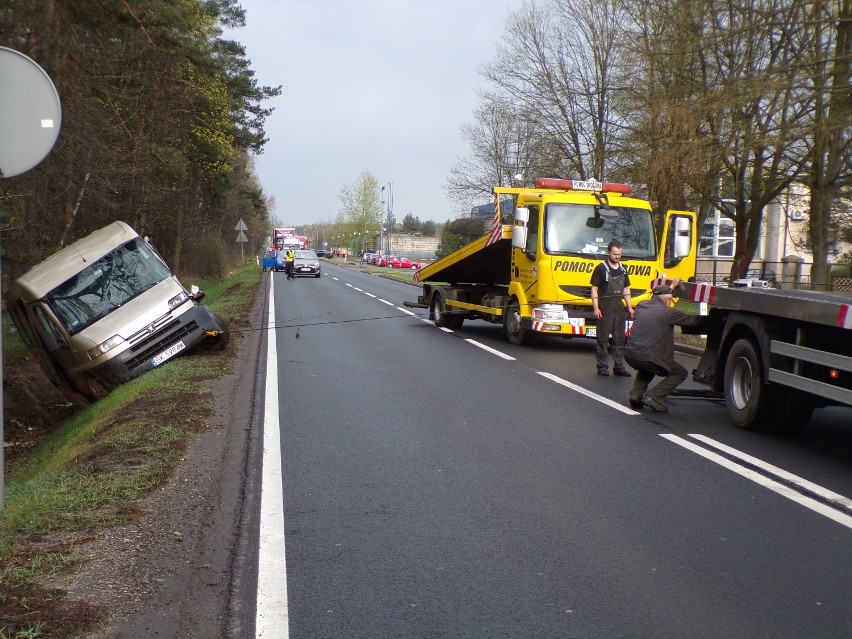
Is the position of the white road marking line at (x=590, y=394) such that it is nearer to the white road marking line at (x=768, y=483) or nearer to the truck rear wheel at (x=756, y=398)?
the truck rear wheel at (x=756, y=398)

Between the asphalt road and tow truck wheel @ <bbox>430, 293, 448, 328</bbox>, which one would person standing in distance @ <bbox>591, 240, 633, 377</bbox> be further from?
tow truck wheel @ <bbox>430, 293, 448, 328</bbox>

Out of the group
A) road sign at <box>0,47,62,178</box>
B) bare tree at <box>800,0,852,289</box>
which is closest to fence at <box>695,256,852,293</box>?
bare tree at <box>800,0,852,289</box>

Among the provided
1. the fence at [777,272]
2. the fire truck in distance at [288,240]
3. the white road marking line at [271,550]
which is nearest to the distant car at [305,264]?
the fire truck in distance at [288,240]

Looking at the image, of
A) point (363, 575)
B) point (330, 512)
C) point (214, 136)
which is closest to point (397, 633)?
point (363, 575)

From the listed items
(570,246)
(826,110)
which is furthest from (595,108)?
(570,246)

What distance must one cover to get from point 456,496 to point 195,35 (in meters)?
28.6

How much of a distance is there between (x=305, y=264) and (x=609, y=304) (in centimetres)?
4147

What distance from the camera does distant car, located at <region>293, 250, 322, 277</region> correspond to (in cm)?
5194

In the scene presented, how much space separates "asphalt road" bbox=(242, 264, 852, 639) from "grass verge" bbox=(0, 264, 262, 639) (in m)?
0.86

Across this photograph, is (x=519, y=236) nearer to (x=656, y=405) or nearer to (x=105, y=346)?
(x=656, y=405)

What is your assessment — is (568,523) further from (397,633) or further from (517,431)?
(517,431)

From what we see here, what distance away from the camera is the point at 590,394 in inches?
406

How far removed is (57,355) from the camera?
11344mm

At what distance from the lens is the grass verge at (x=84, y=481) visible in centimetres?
388
